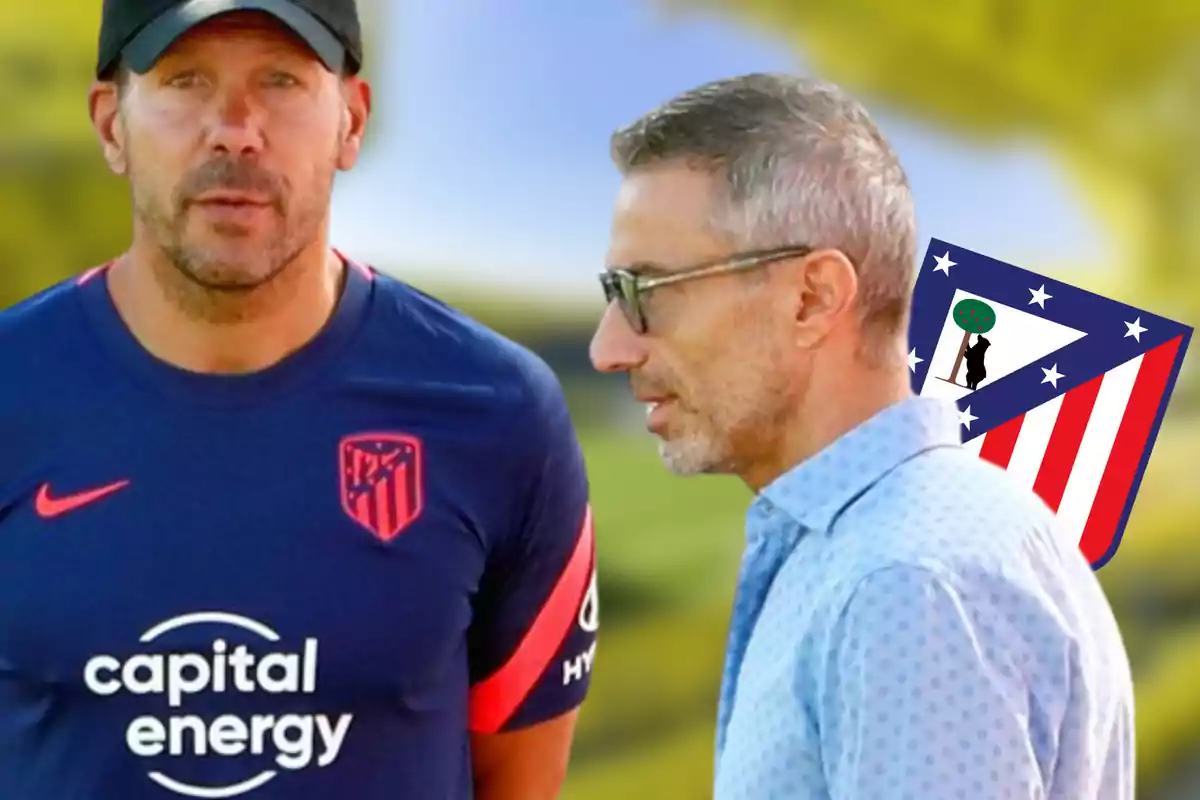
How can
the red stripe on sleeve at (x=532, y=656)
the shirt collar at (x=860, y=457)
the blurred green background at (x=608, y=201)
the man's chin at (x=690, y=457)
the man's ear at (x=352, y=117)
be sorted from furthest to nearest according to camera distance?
the blurred green background at (x=608, y=201)
the red stripe on sleeve at (x=532, y=656)
the man's ear at (x=352, y=117)
the man's chin at (x=690, y=457)
the shirt collar at (x=860, y=457)

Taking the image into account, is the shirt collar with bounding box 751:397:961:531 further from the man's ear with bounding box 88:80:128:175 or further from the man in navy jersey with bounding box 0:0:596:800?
the man's ear with bounding box 88:80:128:175

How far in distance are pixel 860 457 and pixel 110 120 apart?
0.81m

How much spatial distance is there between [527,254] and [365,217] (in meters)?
0.22

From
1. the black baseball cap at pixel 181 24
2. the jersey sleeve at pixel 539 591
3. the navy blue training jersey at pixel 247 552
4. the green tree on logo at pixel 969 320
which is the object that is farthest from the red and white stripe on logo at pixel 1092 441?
the black baseball cap at pixel 181 24

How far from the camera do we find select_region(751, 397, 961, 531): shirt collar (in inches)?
33.1

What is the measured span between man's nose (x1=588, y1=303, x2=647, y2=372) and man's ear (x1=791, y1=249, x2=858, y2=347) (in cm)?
14

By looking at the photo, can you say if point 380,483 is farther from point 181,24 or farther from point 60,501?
point 181,24

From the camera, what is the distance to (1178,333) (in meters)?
1.73

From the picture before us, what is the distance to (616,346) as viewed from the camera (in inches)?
39.4

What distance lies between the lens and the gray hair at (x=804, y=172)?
35.2 inches

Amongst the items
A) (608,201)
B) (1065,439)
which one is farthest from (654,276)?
(1065,439)

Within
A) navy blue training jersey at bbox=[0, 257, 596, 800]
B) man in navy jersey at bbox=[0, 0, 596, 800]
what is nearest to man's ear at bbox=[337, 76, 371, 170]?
man in navy jersey at bbox=[0, 0, 596, 800]

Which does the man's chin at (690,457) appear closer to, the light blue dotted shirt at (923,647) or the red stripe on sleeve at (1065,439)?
the light blue dotted shirt at (923,647)

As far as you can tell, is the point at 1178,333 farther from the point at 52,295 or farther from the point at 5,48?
the point at 5,48
